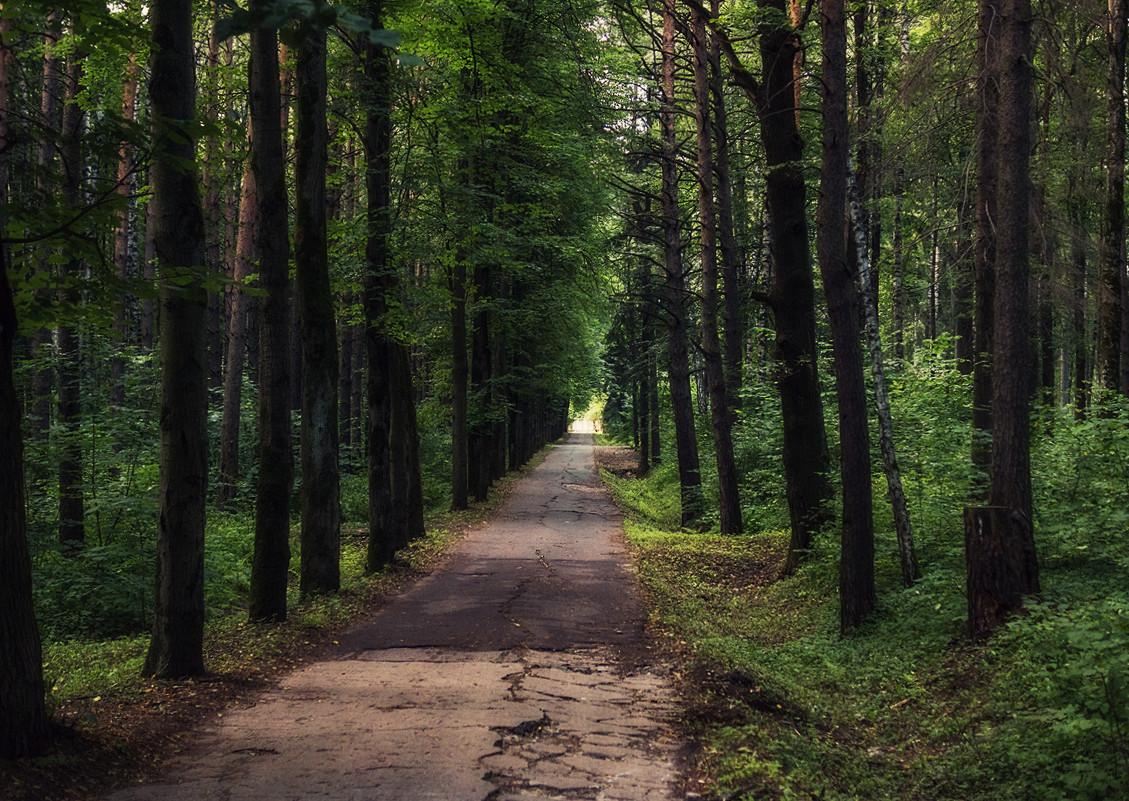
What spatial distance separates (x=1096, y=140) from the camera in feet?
31.2

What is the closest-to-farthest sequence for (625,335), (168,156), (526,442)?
(168,156) → (625,335) → (526,442)

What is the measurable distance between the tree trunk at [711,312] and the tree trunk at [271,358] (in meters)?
9.54

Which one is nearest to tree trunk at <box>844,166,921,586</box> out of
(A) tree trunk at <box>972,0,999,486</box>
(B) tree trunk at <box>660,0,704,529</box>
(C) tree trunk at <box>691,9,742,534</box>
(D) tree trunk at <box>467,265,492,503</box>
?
(A) tree trunk at <box>972,0,999,486</box>

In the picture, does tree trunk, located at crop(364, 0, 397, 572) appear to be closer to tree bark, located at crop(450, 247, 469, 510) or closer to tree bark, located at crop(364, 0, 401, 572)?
tree bark, located at crop(364, 0, 401, 572)

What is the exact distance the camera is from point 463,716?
5.96m

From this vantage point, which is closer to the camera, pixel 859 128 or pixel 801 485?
pixel 801 485

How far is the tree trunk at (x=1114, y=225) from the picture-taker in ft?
45.8

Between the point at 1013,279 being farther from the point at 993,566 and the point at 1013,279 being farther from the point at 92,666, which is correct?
the point at 92,666

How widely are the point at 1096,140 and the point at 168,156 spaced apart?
10.1m

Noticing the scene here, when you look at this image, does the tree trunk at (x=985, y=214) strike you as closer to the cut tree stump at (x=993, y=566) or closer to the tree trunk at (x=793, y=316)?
the tree trunk at (x=793, y=316)

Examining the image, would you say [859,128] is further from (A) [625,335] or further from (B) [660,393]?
(B) [660,393]

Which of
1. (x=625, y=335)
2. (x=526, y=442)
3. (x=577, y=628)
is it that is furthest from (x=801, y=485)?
(x=526, y=442)

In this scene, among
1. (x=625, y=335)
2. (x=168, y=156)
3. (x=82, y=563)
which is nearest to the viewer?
(x=168, y=156)

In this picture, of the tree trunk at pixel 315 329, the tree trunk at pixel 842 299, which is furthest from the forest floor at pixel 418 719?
the tree trunk at pixel 842 299
